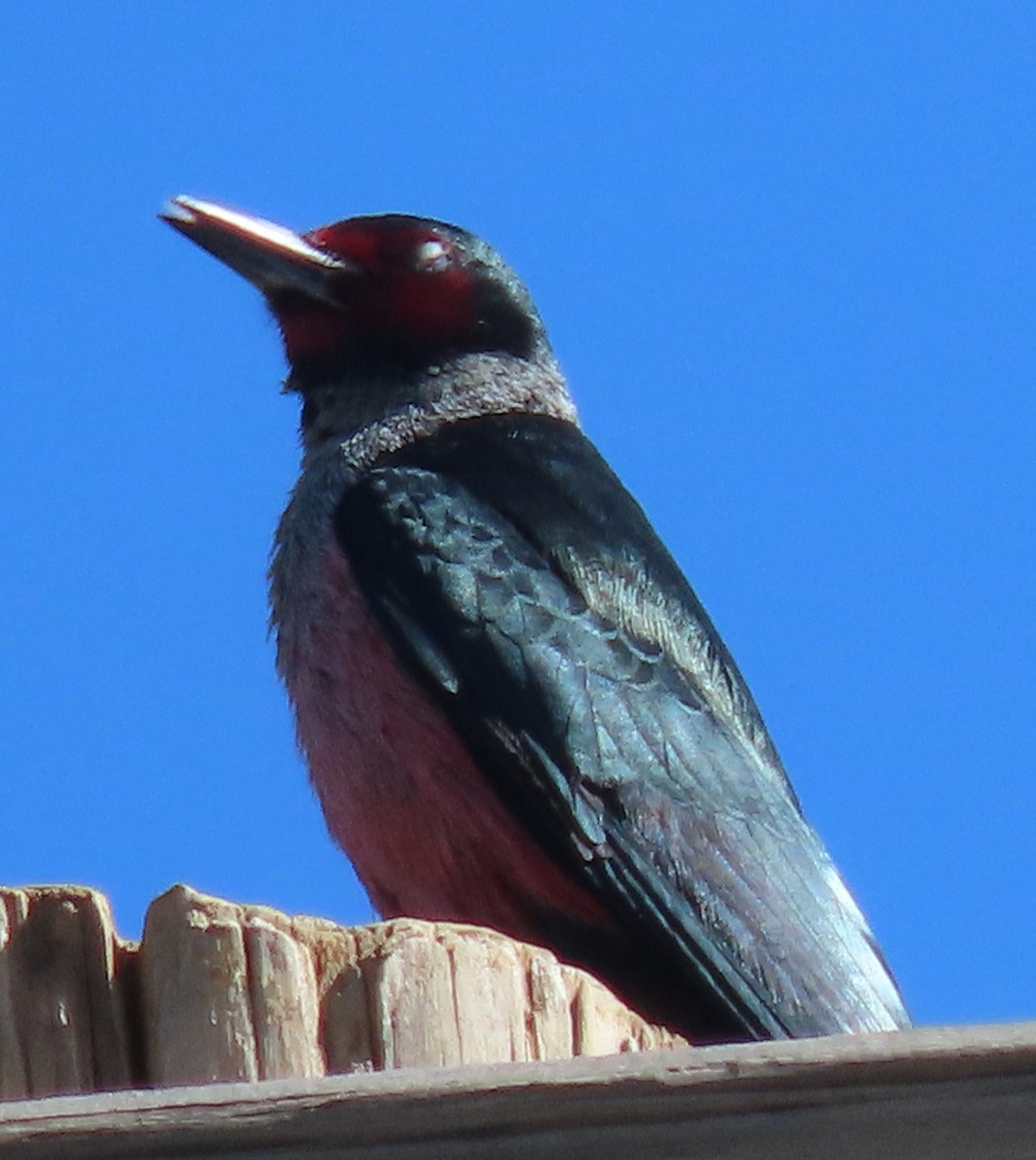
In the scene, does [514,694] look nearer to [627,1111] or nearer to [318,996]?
[318,996]

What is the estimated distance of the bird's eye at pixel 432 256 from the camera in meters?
6.73

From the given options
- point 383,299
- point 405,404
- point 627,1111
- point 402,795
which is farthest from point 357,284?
point 627,1111

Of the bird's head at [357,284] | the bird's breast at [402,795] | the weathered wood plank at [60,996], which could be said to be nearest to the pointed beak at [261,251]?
the bird's head at [357,284]

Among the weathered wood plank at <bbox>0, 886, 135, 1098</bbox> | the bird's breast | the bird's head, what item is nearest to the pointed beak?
the bird's head

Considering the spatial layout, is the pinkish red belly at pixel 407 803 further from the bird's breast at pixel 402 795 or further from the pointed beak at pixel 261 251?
the pointed beak at pixel 261 251

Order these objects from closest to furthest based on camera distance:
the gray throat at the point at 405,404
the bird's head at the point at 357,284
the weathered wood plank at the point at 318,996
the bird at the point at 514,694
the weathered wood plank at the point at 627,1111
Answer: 1. the weathered wood plank at the point at 627,1111
2. the weathered wood plank at the point at 318,996
3. the bird at the point at 514,694
4. the gray throat at the point at 405,404
5. the bird's head at the point at 357,284

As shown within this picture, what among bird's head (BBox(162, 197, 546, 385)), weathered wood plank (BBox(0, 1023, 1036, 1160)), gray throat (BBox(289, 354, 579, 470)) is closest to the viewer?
weathered wood plank (BBox(0, 1023, 1036, 1160))

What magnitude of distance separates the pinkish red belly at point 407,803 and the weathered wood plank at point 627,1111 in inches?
101

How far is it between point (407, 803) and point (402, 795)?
0.03 metres

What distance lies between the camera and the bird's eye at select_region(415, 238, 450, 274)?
6.73 meters

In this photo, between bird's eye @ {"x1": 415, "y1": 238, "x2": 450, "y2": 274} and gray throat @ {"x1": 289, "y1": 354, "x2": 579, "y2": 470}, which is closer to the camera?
gray throat @ {"x1": 289, "y1": 354, "x2": 579, "y2": 470}

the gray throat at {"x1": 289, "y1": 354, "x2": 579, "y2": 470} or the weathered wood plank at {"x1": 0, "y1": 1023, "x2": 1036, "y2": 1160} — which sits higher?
the gray throat at {"x1": 289, "y1": 354, "x2": 579, "y2": 470}

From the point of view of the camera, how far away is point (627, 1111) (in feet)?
6.57

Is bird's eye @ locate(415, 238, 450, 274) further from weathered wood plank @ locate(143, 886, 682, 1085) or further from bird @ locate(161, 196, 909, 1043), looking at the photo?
weathered wood plank @ locate(143, 886, 682, 1085)
